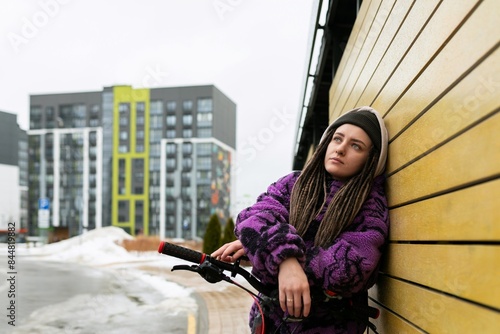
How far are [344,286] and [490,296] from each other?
72 cm

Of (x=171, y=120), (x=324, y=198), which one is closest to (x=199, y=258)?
(x=324, y=198)

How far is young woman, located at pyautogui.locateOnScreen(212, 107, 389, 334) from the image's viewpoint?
1711 mm

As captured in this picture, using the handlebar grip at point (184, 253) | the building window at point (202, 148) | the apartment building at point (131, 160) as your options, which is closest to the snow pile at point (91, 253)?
the handlebar grip at point (184, 253)

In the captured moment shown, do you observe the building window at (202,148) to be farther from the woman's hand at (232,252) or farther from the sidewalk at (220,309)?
the woman's hand at (232,252)

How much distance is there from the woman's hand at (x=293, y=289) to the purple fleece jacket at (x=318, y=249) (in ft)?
0.11

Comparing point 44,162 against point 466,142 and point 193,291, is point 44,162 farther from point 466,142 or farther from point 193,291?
point 466,142

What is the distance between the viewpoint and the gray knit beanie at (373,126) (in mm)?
2078

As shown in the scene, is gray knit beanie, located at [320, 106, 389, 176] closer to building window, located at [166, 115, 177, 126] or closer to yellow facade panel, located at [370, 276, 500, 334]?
yellow facade panel, located at [370, 276, 500, 334]

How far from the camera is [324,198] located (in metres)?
2.03

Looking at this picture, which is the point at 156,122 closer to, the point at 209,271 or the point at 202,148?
the point at 202,148

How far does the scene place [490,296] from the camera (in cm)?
109

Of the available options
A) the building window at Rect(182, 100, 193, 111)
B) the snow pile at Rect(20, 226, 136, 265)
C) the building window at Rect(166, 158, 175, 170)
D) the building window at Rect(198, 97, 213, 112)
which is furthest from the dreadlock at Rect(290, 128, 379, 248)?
the building window at Rect(182, 100, 193, 111)

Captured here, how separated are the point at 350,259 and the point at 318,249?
129mm

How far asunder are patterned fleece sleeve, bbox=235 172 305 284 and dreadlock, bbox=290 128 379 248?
7 centimetres
